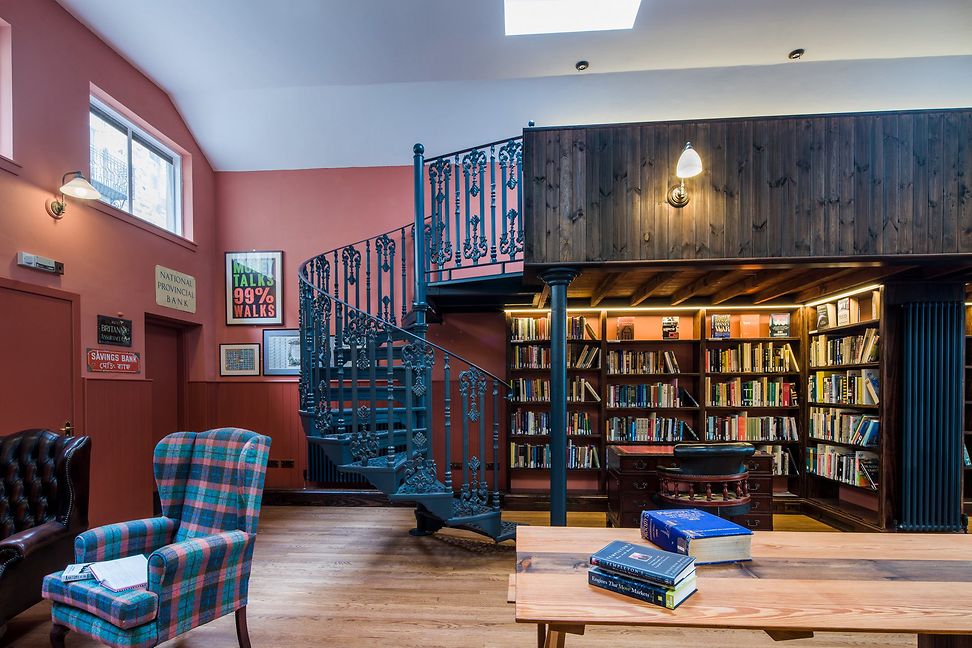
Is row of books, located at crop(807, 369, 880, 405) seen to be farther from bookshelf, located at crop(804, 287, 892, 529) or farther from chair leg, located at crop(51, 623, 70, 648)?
chair leg, located at crop(51, 623, 70, 648)

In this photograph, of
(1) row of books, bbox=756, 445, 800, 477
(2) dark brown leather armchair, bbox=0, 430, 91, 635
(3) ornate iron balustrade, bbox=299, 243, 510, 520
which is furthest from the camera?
(1) row of books, bbox=756, 445, 800, 477

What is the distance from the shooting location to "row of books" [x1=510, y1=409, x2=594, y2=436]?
5023 mm

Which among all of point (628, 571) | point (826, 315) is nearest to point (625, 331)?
point (826, 315)

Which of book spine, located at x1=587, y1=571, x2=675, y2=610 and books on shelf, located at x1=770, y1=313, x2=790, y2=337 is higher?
books on shelf, located at x1=770, y1=313, x2=790, y2=337

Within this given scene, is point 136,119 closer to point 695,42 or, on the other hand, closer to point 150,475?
point 150,475

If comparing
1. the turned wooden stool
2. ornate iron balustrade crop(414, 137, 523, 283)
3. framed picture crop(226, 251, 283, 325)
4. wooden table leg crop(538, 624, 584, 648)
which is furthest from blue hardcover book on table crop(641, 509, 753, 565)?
framed picture crop(226, 251, 283, 325)

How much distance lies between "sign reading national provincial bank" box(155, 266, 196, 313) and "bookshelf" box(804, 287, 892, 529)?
6.57 m

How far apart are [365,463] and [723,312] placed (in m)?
4.09

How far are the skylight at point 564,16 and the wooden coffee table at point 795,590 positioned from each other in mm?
4196

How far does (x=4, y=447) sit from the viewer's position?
9.02 feet

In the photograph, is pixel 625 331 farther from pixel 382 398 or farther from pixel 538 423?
pixel 382 398

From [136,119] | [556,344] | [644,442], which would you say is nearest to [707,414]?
[644,442]

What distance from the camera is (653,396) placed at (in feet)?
16.6

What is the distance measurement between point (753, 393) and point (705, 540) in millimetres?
4173
